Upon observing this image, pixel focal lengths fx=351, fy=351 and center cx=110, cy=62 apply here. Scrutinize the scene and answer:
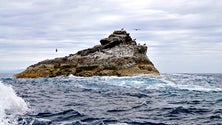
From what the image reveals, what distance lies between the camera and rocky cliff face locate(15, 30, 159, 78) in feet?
261

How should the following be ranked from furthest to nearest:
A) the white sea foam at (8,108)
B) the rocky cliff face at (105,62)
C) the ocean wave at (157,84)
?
the rocky cliff face at (105,62)
the ocean wave at (157,84)
the white sea foam at (8,108)

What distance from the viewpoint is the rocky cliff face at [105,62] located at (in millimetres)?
79688

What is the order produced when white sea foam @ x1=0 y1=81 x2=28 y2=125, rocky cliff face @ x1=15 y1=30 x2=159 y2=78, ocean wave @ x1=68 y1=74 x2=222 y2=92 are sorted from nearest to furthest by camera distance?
white sea foam @ x1=0 y1=81 x2=28 y2=125
ocean wave @ x1=68 y1=74 x2=222 y2=92
rocky cliff face @ x1=15 y1=30 x2=159 y2=78

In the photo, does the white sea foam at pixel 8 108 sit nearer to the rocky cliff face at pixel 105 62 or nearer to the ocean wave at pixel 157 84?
the ocean wave at pixel 157 84

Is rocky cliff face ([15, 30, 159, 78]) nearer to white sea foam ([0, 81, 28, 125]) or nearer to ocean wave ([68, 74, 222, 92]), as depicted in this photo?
ocean wave ([68, 74, 222, 92])

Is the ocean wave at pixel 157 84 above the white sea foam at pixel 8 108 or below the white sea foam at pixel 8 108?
below

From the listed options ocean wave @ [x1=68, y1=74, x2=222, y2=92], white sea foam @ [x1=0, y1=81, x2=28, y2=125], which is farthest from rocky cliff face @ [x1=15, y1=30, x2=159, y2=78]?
white sea foam @ [x1=0, y1=81, x2=28, y2=125]

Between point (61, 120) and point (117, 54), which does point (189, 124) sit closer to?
point (61, 120)

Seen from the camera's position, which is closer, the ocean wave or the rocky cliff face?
the ocean wave

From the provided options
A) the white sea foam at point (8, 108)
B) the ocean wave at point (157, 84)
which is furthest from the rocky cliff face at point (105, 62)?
the white sea foam at point (8, 108)

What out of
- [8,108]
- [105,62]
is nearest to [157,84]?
→ [8,108]

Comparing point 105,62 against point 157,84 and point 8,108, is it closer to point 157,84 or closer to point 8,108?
point 157,84

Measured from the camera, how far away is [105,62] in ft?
270

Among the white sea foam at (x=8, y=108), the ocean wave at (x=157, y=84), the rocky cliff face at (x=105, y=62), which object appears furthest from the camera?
the rocky cliff face at (x=105, y=62)
